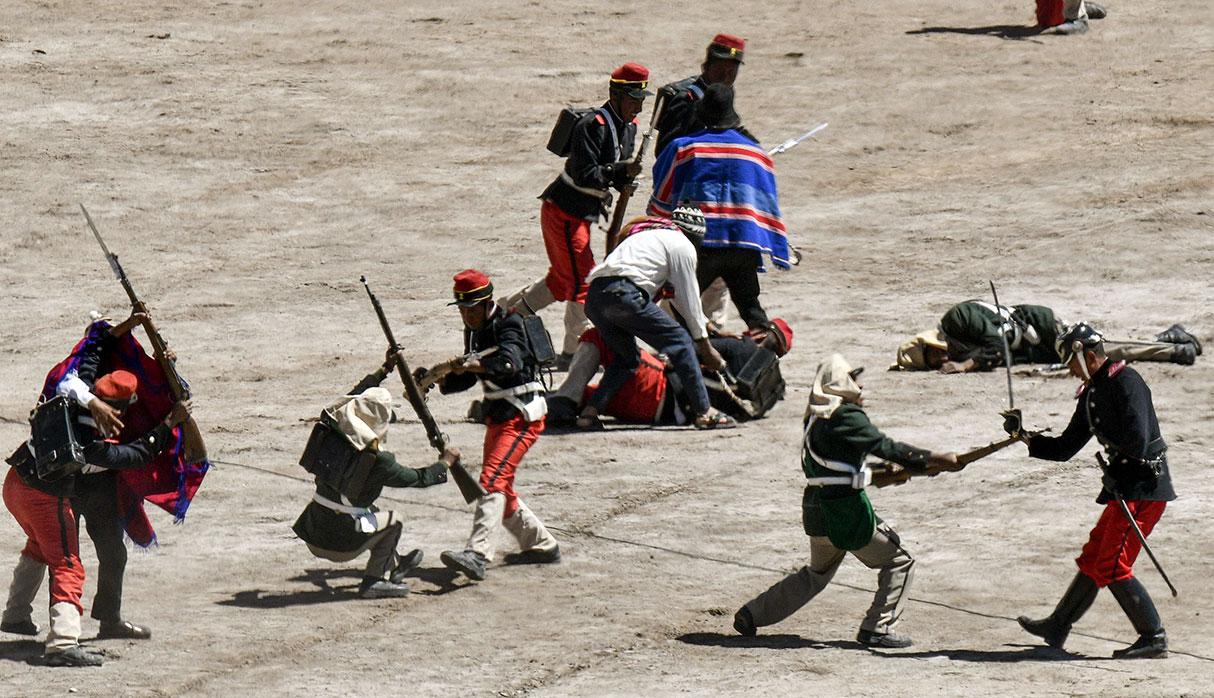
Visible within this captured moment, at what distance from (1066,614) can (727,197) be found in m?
5.35

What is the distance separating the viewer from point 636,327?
14.2 metres

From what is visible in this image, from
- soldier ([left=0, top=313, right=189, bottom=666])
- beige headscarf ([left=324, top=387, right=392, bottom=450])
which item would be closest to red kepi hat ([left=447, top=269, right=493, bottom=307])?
beige headscarf ([left=324, top=387, right=392, bottom=450])

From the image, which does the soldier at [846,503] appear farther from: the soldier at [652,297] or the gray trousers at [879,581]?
the soldier at [652,297]

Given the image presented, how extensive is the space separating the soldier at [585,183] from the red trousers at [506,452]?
11.4 ft

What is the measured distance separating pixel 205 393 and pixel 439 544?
3957 mm

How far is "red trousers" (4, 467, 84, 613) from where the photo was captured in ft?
35.8

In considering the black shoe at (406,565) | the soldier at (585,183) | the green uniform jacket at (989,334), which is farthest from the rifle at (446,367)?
the green uniform jacket at (989,334)

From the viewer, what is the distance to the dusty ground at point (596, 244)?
11.2 meters

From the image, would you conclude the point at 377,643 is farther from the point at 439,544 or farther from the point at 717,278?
the point at 717,278

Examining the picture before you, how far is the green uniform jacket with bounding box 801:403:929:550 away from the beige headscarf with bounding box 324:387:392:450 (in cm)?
235

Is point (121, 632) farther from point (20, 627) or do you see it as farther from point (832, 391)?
point (832, 391)

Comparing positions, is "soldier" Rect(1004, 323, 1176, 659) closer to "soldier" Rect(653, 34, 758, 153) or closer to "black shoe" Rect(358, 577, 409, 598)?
"black shoe" Rect(358, 577, 409, 598)

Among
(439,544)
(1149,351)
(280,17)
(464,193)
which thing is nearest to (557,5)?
(280,17)

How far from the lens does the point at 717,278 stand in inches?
635
